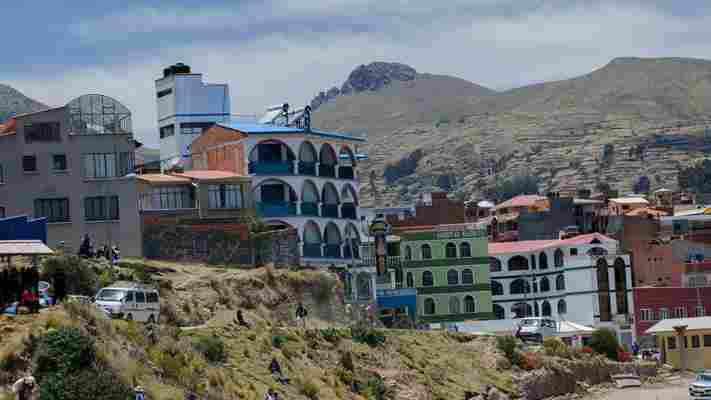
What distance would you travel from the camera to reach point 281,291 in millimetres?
90938

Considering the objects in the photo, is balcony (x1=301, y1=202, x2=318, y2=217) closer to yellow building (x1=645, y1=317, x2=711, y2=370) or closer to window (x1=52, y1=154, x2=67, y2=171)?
window (x1=52, y1=154, x2=67, y2=171)

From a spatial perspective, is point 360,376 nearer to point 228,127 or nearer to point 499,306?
point 228,127

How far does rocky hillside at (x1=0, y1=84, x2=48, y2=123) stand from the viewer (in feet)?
486

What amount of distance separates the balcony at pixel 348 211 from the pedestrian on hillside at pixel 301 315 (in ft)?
66.4

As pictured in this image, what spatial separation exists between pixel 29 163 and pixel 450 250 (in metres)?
48.6

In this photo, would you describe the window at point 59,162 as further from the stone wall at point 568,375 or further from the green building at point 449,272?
the green building at point 449,272

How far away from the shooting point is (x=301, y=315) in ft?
284

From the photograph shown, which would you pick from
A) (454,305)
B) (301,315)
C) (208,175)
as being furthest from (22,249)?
(454,305)

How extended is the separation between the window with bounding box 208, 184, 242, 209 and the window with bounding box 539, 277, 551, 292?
129ft

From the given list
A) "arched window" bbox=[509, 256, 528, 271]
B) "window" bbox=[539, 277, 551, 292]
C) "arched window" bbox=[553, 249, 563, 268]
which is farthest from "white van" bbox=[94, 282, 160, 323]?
"arched window" bbox=[509, 256, 528, 271]

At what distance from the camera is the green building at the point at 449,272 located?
128500 mm

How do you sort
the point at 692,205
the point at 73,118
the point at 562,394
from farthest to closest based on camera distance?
1. the point at 692,205
2. the point at 562,394
3. the point at 73,118

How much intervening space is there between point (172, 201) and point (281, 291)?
11891mm

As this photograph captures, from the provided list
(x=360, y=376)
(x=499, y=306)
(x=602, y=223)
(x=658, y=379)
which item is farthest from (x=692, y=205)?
(x=360, y=376)
